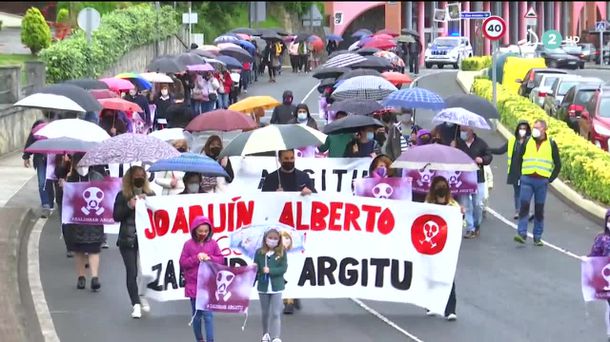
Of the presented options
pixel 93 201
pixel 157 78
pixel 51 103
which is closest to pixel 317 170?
pixel 93 201

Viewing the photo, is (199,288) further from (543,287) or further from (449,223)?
(543,287)

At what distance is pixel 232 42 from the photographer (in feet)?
151

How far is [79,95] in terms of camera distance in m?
20.3

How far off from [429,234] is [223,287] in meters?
2.66

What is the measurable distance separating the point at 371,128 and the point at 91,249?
15.6 feet

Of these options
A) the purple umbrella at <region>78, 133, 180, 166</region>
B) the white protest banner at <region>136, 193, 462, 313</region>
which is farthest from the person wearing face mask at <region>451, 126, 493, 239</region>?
the purple umbrella at <region>78, 133, 180, 166</region>

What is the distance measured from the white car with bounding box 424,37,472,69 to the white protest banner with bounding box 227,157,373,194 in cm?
4923

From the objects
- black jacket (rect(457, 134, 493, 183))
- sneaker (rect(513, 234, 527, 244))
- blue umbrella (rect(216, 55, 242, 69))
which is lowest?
sneaker (rect(513, 234, 527, 244))

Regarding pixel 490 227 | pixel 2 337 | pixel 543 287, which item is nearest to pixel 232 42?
pixel 490 227

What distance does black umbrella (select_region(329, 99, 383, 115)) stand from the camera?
21859 millimetres

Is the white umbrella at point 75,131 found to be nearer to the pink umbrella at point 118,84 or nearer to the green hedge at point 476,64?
the pink umbrella at point 118,84

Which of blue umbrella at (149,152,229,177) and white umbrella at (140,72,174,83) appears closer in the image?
blue umbrella at (149,152,229,177)

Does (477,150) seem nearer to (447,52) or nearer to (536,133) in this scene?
(536,133)

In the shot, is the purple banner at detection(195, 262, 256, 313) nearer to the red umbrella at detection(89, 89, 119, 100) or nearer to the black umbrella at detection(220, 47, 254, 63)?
the red umbrella at detection(89, 89, 119, 100)
